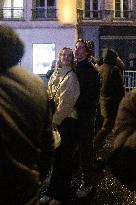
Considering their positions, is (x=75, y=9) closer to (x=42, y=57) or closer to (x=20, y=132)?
(x=20, y=132)

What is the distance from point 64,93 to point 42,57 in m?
26.8

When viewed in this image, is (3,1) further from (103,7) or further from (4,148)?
(4,148)

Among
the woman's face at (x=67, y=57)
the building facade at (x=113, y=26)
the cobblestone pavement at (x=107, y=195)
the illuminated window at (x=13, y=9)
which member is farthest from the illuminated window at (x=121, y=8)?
the woman's face at (x=67, y=57)

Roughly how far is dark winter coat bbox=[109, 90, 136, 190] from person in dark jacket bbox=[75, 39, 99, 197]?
3149 millimetres

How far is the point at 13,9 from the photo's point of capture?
109 feet

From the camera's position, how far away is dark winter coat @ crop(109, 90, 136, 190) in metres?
2.51

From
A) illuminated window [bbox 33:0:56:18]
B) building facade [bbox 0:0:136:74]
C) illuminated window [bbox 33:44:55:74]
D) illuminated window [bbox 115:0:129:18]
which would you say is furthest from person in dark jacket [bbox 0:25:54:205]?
illuminated window [bbox 115:0:129:18]

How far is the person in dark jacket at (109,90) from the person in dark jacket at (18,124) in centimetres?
579

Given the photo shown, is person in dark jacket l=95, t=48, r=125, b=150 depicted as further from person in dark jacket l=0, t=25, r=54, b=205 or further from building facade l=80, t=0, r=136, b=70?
building facade l=80, t=0, r=136, b=70

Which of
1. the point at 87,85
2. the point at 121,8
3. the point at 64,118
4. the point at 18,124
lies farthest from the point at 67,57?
the point at 121,8

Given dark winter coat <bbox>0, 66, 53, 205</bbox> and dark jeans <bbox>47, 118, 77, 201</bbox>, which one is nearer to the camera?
dark winter coat <bbox>0, 66, 53, 205</bbox>

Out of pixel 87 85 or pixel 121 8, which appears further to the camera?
pixel 121 8

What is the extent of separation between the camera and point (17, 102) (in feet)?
7.66

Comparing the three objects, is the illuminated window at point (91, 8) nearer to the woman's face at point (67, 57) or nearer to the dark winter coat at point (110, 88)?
the dark winter coat at point (110, 88)
